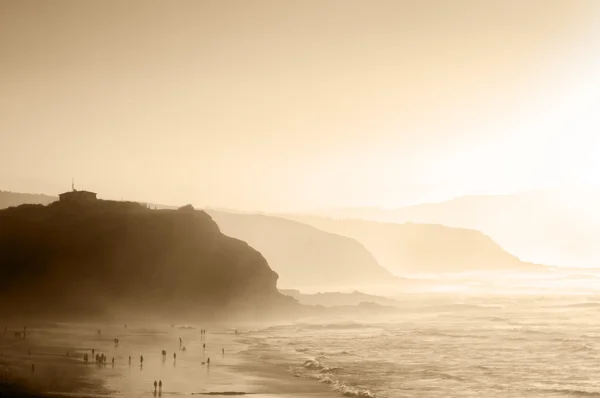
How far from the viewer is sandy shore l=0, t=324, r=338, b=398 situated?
47.8 meters

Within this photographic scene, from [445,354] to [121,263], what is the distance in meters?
56.7

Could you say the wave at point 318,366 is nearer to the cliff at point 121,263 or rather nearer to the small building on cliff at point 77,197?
the cliff at point 121,263

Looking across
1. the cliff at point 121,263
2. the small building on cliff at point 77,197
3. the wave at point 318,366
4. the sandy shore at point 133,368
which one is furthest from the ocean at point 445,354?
the small building on cliff at point 77,197

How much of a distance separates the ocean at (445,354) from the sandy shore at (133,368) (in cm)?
357

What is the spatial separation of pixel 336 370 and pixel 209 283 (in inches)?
2125

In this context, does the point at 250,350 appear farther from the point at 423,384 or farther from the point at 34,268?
the point at 34,268

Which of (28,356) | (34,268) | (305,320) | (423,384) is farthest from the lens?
(305,320)

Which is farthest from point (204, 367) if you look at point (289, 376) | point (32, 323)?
point (32, 323)

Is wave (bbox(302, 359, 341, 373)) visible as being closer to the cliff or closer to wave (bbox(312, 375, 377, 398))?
wave (bbox(312, 375, 377, 398))

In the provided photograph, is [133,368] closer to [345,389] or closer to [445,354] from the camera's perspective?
[345,389]

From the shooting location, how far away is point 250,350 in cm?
7144

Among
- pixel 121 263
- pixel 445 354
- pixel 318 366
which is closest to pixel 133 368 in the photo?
pixel 318 366

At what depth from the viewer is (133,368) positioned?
57.1 m

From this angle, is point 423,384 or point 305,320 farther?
point 305,320
